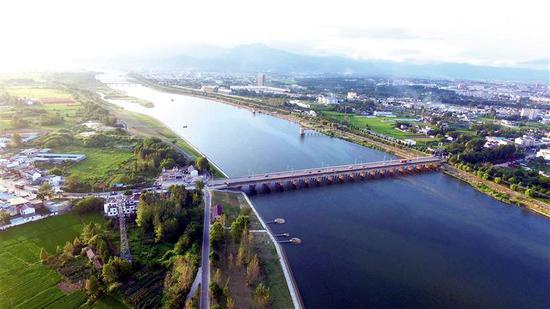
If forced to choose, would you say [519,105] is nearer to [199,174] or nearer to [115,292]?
[199,174]

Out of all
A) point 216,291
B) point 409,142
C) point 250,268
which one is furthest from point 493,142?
point 216,291

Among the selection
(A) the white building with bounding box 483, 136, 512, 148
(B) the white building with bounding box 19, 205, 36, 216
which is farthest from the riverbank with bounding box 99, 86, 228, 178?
(A) the white building with bounding box 483, 136, 512, 148

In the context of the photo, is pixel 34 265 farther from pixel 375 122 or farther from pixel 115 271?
pixel 375 122

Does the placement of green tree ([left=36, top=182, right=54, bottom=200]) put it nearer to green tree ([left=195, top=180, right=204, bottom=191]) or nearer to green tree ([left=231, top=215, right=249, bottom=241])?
green tree ([left=195, top=180, right=204, bottom=191])

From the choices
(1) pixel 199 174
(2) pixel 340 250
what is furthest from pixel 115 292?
(1) pixel 199 174

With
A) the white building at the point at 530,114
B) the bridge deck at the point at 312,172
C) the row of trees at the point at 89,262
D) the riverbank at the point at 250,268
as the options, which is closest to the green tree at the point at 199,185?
the bridge deck at the point at 312,172
